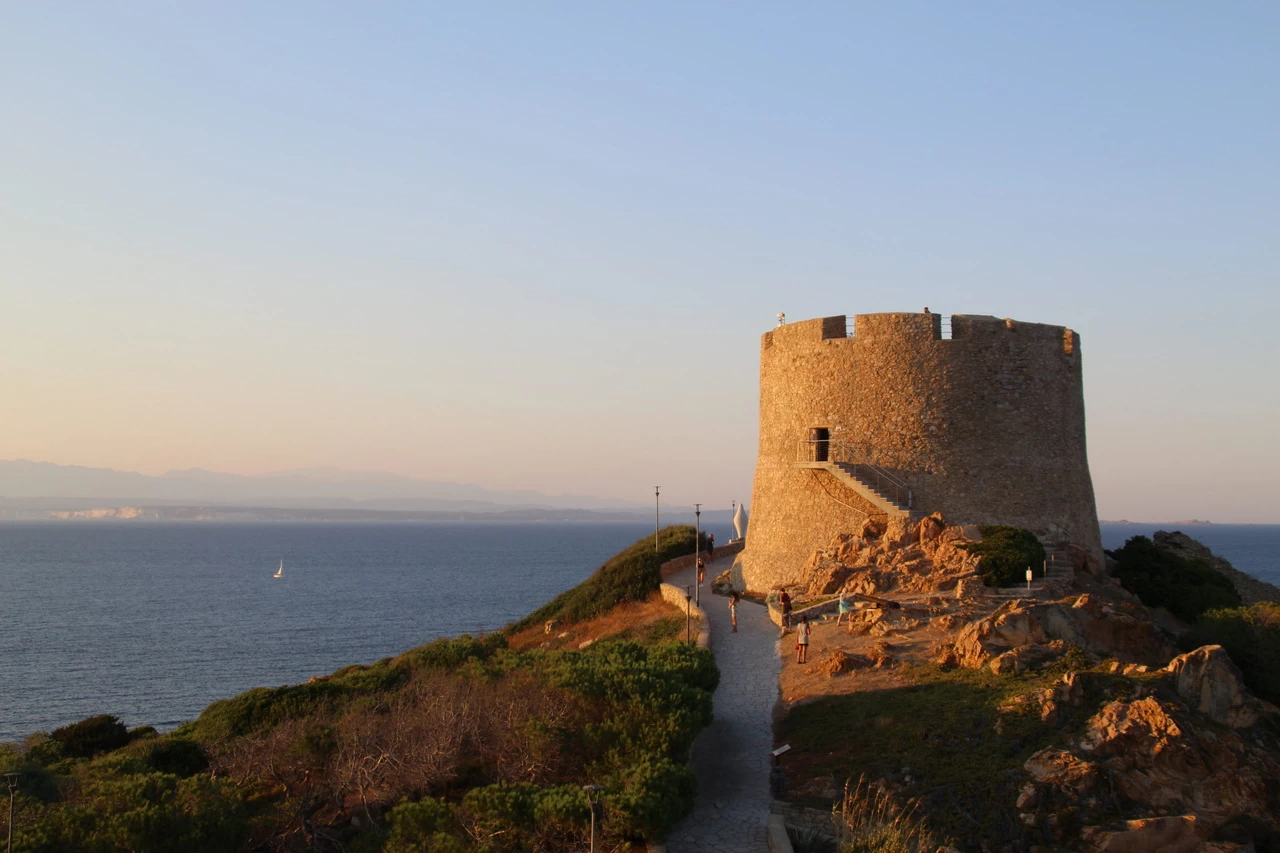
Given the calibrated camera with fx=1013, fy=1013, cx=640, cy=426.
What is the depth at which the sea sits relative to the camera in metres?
37.7

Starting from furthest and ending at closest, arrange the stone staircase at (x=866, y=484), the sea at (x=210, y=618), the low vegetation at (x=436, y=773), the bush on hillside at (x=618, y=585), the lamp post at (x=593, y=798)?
the sea at (x=210, y=618) < the bush on hillside at (x=618, y=585) < the stone staircase at (x=866, y=484) < the low vegetation at (x=436, y=773) < the lamp post at (x=593, y=798)

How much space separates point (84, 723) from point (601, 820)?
17.8m

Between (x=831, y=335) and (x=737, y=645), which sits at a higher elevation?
(x=831, y=335)

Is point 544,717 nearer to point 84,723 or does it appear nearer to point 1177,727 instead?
point 1177,727

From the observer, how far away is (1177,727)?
13719 millimetres

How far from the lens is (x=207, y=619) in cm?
5806

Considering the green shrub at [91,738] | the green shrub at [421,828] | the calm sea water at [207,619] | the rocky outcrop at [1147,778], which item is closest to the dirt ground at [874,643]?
the rocky outcrop at [1147,778]

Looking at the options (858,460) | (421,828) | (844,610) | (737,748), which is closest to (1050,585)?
(844,610)

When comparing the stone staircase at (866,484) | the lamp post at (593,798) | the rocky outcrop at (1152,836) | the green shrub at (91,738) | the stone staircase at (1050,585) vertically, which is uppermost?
the stone staircase at (866,484)

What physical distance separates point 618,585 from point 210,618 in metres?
34.7

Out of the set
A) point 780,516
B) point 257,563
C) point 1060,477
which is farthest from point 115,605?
point 1060,477

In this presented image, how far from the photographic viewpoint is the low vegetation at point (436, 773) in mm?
11562

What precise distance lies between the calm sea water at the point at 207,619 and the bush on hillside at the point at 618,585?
10.7 m

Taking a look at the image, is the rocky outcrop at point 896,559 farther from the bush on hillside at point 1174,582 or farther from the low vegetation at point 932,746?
the bush on hillside at point 1174,582
